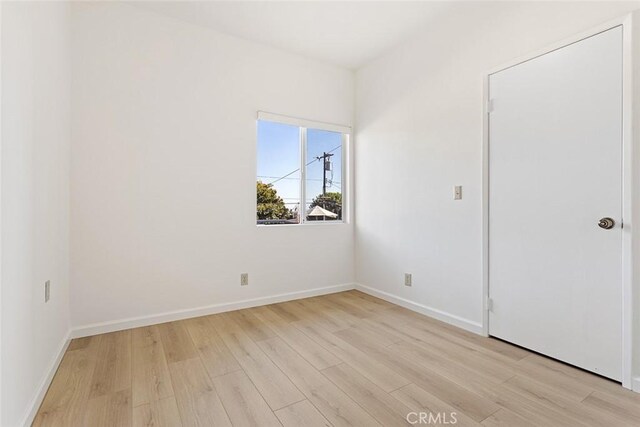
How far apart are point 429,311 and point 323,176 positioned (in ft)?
6.25

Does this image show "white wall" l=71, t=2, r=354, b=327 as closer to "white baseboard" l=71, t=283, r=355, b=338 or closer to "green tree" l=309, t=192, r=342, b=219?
"white baseboard" l=71, t=283, r=355, b=338

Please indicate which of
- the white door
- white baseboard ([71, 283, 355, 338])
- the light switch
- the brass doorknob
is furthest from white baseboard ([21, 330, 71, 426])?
the brass doorknob

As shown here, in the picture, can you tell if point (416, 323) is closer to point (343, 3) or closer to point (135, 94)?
point (343, 3)

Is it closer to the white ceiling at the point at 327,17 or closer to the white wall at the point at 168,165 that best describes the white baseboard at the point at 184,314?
the white wall at the point at 168,165

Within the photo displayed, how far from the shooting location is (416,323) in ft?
8.81

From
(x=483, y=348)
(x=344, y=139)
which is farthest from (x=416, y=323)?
(x=344, y=139)

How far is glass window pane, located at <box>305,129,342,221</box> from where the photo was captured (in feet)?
11.8

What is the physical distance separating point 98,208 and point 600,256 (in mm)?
3547

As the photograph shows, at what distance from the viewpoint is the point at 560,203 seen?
1.99 m

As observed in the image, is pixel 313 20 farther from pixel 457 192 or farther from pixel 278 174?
pixel 457 192

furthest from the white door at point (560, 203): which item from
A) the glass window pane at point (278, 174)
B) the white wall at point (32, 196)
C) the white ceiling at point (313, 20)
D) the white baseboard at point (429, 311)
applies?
the white wall at point (32, 196)

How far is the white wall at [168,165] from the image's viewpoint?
2.42 m

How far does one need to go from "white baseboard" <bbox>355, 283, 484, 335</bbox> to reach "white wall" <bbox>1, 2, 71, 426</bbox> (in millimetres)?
2796

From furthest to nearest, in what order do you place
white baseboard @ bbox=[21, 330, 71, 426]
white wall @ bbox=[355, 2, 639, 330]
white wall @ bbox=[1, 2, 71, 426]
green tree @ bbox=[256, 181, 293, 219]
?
green tree @ bbox=[256, 181, 293, 219], white wall @ bbox=[355, 2, 639, 330], white baseboard @ bbox=[21, 330, 71, 426], white wall @ bbox=[1, 2, 71, 426]
